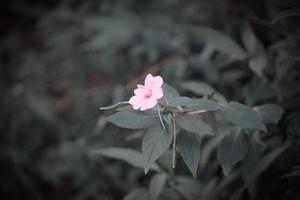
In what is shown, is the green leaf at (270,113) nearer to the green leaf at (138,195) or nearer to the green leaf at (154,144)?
the green leaf at (154,144)

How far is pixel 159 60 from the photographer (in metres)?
2.02

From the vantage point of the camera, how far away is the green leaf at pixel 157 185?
122 centimetres

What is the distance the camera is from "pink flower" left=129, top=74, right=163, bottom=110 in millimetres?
923

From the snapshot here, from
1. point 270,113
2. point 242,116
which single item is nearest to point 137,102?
point 242,116

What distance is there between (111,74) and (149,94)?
128 centimetres

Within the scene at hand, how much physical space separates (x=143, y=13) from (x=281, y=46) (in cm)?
105

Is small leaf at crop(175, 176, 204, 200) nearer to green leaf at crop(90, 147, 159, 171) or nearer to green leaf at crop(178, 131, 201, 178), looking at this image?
green leaf at crop(90, 147, 159, 171)

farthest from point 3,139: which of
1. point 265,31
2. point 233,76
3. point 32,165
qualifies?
point 265,31

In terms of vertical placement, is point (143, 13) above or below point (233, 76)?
above

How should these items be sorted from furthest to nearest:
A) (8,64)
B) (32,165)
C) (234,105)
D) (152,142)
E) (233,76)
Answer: (8,64) → (32,165) → (233,76) → (234,105) → (152,142)

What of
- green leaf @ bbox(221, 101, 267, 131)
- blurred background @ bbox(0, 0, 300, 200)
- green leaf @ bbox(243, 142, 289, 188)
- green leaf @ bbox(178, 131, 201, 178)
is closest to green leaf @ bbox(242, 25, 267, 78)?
blurred background @ bbox(0, 0, 300, 200)

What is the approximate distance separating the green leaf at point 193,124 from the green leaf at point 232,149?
146 mm

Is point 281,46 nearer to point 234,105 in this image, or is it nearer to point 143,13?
point 234,105

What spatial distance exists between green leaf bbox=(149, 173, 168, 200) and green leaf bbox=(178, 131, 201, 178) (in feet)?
0.95
